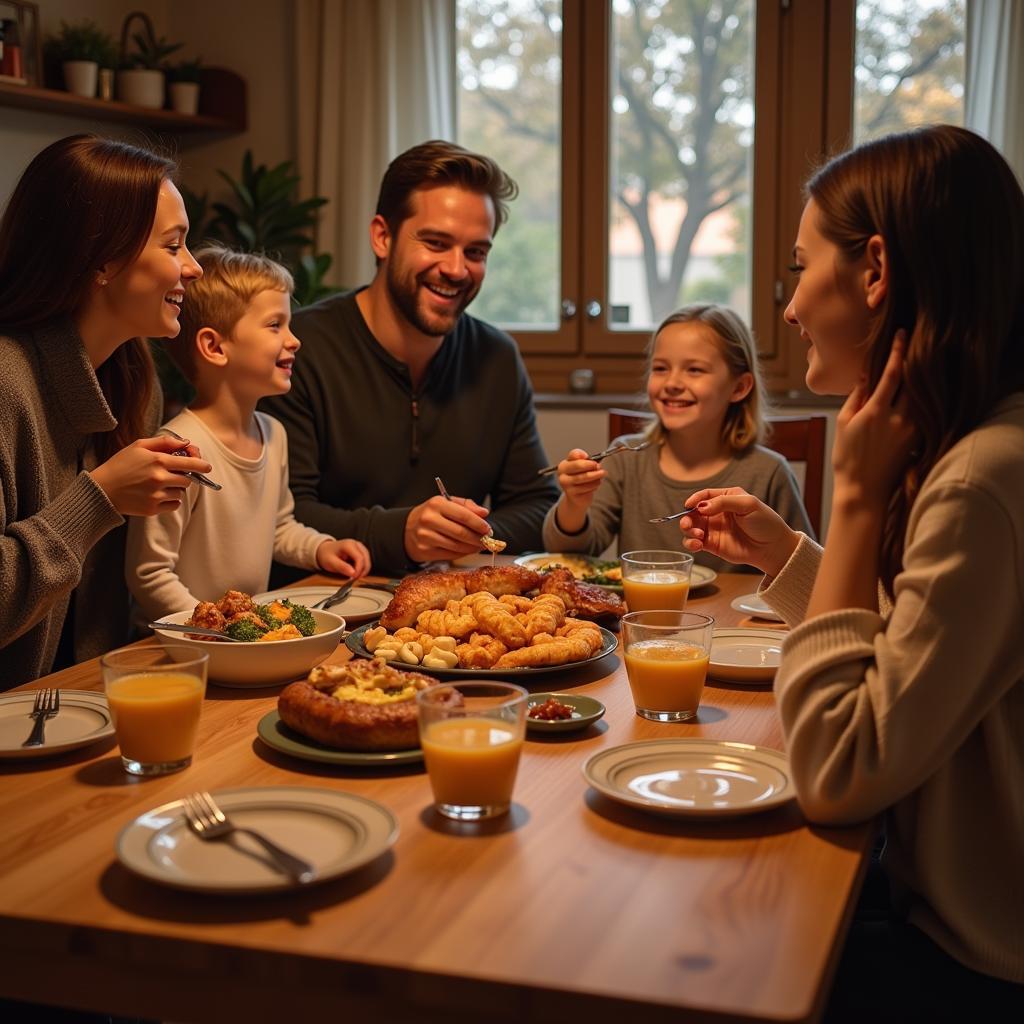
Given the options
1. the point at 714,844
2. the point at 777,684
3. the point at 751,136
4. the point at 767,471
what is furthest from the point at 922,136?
the point at 751,136

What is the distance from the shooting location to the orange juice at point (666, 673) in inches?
56.7

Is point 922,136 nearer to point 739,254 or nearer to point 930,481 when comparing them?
point 930,481

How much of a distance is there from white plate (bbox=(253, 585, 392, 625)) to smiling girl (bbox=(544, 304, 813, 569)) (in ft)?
2.62

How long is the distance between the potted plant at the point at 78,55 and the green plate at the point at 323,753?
145 inches

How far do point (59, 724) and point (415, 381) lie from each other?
68.7 inches

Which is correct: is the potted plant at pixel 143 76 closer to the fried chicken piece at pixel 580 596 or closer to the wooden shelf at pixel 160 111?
the wooden shelf at pixel 160 111

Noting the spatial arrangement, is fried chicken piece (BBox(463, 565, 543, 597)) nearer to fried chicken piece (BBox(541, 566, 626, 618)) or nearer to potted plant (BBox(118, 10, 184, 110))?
fried chicken piece (BBox(541, 566, 626, 618))

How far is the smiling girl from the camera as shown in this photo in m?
2.88

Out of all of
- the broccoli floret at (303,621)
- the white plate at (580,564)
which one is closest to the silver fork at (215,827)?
the broccoli floret at (303,621)

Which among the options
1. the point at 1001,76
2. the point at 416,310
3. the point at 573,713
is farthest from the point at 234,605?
the point at 1001,76

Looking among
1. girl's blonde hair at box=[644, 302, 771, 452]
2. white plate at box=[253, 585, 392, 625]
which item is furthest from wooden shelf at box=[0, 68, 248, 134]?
white plate at box=[253, 585, 392, 625]

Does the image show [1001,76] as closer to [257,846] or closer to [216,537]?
[216,537]

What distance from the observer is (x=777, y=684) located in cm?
124

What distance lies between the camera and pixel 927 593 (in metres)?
1.15
